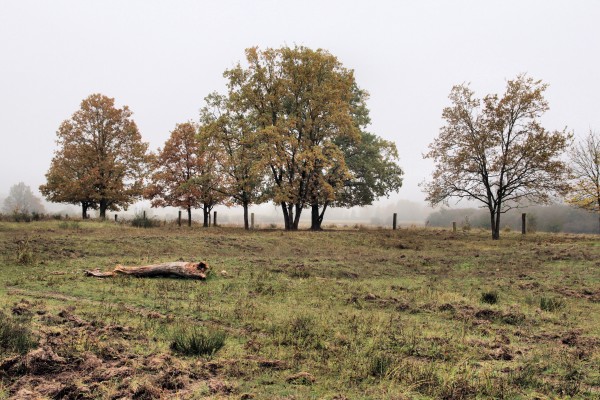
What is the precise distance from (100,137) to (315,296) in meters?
37.5

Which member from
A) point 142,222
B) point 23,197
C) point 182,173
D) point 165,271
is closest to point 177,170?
point 182,173

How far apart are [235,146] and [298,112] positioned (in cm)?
649

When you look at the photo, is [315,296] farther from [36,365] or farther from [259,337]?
[36,365]

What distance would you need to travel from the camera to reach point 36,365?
4574 mm

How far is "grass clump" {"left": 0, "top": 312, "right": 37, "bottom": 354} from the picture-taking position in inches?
196

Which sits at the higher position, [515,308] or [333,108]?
[333,108]

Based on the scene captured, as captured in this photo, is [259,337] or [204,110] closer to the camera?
[259,337]

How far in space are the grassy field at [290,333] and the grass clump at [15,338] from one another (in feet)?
0.05

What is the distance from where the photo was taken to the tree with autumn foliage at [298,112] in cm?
3108

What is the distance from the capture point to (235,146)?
1344 inches

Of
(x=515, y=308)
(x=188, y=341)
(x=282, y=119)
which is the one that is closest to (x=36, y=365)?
(x=188, y=341)

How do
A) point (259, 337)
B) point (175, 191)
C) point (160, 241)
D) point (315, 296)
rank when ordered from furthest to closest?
point (175, 191)
point (160, 241)
point (315, 296)
point (259, 337)

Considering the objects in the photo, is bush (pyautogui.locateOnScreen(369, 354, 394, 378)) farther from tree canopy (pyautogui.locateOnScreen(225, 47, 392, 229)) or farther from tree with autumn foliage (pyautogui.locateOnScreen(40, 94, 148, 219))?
tree with autumn foliage (pyautogui.locateOnScreen(40, 94, 148, 219))

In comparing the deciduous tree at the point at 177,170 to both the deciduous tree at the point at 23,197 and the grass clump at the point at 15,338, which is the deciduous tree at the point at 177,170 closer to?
the grass clump at the point at 15,338
